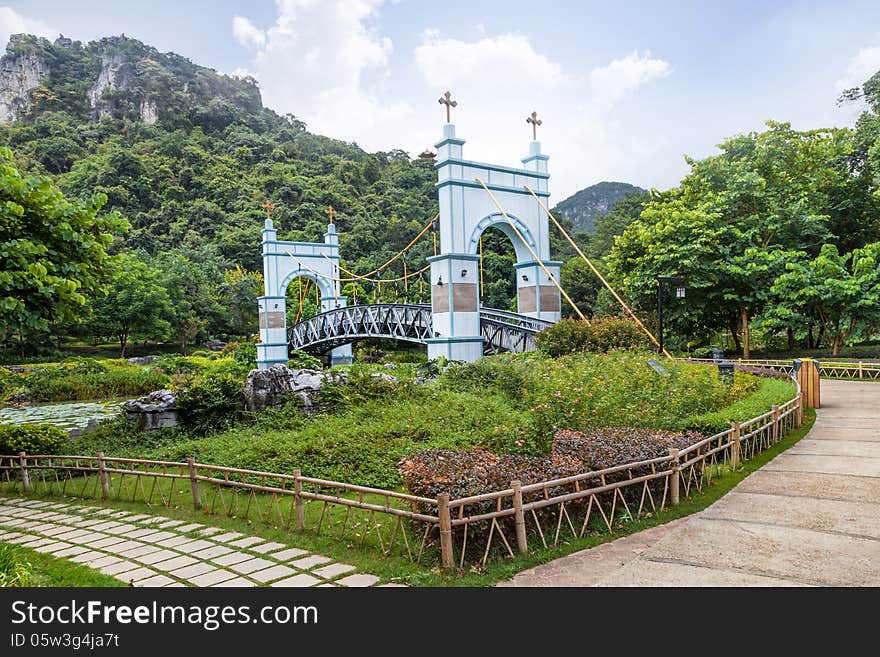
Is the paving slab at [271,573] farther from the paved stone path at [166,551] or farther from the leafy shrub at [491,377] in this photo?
the leafy shrub at [491,377]

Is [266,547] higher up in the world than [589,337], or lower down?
lower down

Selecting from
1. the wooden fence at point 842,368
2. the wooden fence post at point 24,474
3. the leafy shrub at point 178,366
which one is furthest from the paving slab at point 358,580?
A: the leafy shrub at point 178,366

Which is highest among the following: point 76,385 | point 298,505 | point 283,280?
point 283,280

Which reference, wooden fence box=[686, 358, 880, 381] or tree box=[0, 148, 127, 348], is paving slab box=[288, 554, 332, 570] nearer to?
tree box=[0, 148, 127, 348]

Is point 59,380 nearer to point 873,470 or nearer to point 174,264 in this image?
point 174,264

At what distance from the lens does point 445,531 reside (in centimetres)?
396

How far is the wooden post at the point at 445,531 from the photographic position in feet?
12.9

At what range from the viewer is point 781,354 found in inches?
842

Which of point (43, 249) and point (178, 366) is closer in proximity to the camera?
point (43, 249)

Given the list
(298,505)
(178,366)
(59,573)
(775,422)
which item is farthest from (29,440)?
(178,366)

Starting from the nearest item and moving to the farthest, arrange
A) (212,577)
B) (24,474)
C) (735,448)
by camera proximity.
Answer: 1. (212,577)
2. (735,448)
3. (24,474)

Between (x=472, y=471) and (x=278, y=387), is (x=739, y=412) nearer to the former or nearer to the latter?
(x=472, y=471)

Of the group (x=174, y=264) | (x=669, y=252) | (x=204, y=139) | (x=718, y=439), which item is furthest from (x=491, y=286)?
(x=204, y=139)

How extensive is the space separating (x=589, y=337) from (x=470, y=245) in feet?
14.9
